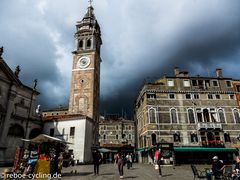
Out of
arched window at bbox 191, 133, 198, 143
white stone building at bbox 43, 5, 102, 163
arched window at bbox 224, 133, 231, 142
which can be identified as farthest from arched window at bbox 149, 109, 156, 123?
arched window at bbox 224, 133, 231, 142

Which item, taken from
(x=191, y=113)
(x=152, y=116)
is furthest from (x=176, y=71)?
(x=152, y=116)

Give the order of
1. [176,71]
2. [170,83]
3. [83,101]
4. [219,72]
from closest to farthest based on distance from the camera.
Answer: [170,83]
[219,72]
[176,71]
[83,101]

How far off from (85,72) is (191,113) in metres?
21.8

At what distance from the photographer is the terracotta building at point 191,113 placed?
97.7 ft

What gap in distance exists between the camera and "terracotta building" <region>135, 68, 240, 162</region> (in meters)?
29.8

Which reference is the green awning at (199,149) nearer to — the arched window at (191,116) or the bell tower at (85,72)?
the arched window at (191,116)

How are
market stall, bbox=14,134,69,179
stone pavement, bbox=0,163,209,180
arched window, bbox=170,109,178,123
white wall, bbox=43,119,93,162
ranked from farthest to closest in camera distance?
arched window, bbox=170,109,178,123
white wall, bbox=43,119,93,162
stone pavement, bbox=0,163,209,180
market stall, bbox=14,134,69,179

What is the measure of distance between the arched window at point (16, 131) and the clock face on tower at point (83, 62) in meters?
18.2

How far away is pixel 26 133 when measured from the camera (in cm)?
2816

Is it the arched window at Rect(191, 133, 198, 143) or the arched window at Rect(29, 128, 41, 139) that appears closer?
the arched window at Rect(29, 128, 41, 139)

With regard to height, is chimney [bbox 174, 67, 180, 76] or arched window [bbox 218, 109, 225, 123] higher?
chimney [bbox 174, 67, 180, 76]

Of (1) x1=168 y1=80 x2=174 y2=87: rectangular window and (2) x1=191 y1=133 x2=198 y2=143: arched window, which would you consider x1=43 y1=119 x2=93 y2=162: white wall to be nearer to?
(1) x1=168 y1=80 x2=174 y2=87: rectangular window

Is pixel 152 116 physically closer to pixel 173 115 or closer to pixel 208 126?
pixel 173 115

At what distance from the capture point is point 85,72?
133 ft
